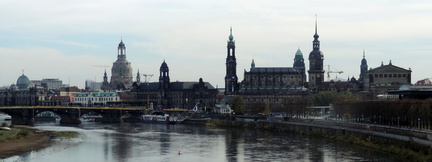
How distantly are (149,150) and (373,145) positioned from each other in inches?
1170

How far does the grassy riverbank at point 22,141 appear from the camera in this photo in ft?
317

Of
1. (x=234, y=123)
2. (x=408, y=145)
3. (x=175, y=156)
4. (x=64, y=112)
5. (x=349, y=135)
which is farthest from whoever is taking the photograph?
(x=64, y=112)

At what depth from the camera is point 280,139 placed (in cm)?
11988

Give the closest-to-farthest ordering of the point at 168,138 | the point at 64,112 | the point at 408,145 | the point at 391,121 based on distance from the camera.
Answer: the point at 408,145 → the point at 391,121 → the point at 168,138 → the point at 64,112

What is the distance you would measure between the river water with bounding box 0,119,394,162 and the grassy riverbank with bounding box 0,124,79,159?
6.36 feet

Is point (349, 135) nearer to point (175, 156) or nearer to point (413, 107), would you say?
point (413, 107)

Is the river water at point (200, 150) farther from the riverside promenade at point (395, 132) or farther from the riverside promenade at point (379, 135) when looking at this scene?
the riverside promenade at point (395, 132)

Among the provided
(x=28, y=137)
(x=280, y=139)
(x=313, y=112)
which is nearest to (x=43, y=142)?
(x=28, y=137)

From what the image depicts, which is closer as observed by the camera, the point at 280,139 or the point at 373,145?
the point at 373,145

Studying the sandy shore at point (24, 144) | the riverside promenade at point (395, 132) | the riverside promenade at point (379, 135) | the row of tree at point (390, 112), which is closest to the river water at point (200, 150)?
the sandy shore at point (24, 144)

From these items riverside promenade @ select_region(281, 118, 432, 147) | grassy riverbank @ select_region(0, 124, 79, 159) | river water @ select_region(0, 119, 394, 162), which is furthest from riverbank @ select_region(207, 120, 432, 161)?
grassy riverbank @ select_region(0, 124, 79, 159)

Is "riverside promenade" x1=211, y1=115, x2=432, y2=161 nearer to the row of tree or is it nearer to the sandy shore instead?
the row of tree

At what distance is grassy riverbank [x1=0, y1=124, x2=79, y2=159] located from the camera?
317 ft

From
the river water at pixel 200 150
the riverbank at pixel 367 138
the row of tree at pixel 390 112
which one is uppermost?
the row of tree at pixel 390 112
